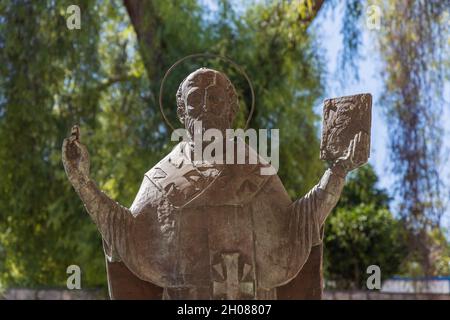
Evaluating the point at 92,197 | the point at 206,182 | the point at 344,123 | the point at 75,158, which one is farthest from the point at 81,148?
the point at 344,123

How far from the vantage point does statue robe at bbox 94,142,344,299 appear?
6.82m

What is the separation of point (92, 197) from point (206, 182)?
0.68m

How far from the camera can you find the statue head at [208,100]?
281 inches

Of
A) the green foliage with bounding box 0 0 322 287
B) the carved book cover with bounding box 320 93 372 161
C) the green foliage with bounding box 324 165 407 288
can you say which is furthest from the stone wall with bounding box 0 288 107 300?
the carved book cover with bounding box 320 93 372 161

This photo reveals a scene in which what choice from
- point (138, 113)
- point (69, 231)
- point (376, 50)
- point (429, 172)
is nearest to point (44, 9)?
point (138, 113)

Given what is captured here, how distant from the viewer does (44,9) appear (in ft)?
50.0

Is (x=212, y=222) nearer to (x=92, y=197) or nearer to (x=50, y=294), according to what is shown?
(x=92, y=197)

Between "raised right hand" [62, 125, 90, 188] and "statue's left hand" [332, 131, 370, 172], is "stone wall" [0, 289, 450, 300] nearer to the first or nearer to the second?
"statue's left hand" [332, 131, 370, 172]

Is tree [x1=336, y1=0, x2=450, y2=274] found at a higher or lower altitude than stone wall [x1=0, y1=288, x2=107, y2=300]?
higher

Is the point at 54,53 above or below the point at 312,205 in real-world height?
above

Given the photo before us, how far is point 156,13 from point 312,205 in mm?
8973

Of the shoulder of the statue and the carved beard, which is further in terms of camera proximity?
the carved beard
